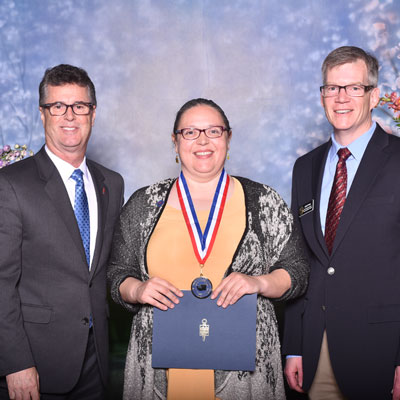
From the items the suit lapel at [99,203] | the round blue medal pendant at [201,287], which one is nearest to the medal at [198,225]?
the round blue medal pendant at [201,287]

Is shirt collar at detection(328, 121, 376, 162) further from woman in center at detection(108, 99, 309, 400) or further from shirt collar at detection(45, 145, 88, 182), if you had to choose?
shirt collar at detection(45, 145, 88, 182)

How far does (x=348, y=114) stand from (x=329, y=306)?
96cm

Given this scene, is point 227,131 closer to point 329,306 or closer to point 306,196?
point 306,196

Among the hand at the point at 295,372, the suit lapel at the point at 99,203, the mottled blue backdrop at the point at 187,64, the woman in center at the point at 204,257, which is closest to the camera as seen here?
the woman in center at the point at 204,257

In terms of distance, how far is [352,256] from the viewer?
260cm

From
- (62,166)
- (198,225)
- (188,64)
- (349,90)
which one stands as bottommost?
(198,225)

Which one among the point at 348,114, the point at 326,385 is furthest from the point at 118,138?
the point at 326,385

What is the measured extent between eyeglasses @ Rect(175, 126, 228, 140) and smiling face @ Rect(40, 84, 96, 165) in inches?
22.4

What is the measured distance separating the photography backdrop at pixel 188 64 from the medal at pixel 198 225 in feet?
7.92

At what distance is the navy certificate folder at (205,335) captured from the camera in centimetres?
223

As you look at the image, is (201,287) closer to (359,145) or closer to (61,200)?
(61,200)

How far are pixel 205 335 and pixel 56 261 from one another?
838 millimetres

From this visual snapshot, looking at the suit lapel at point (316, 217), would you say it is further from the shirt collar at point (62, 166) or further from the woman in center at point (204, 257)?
the shirt collar at point (62, 166)

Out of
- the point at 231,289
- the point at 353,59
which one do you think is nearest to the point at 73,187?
the point at 231,289
